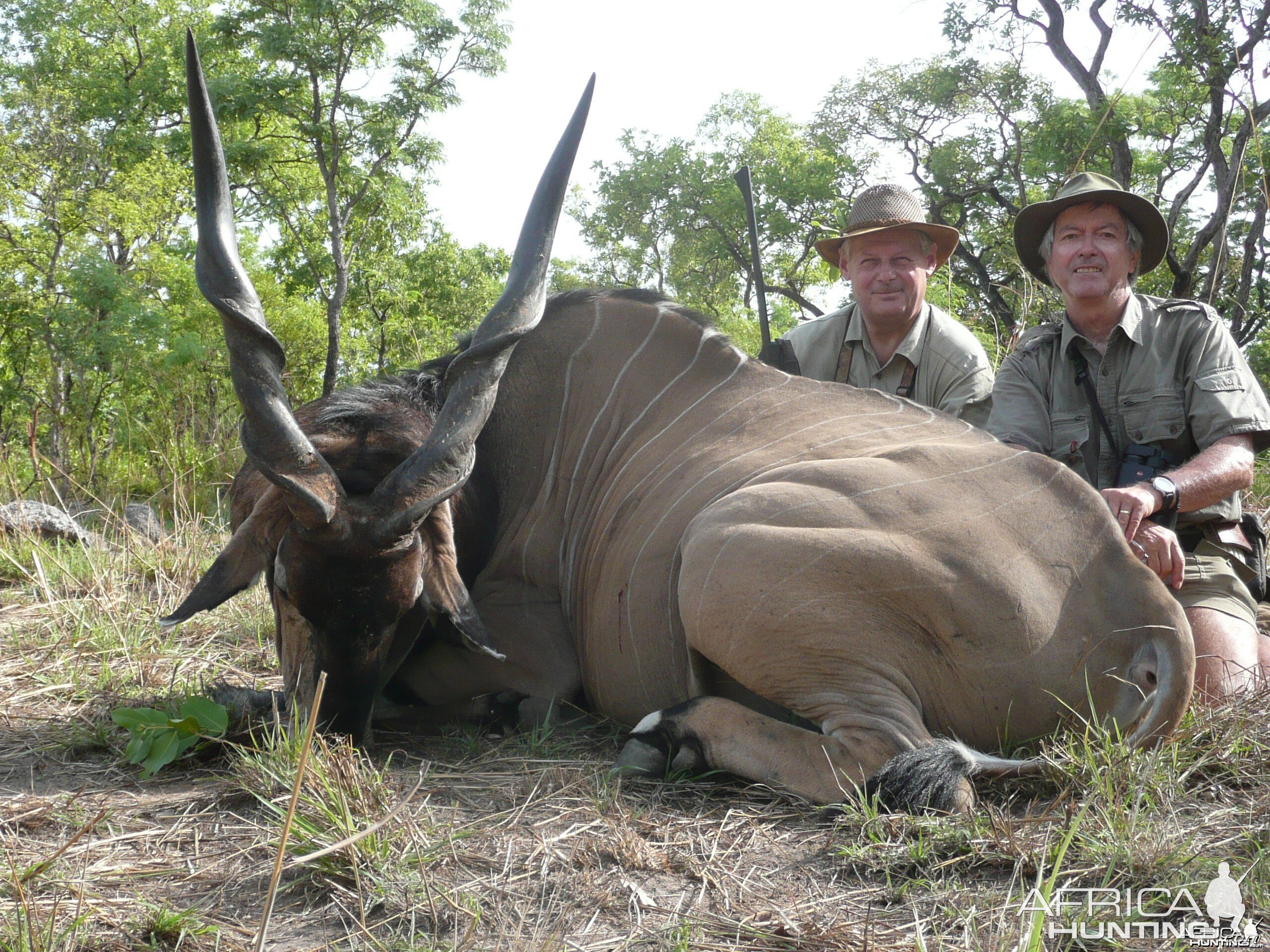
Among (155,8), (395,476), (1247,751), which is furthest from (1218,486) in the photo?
(155,8)

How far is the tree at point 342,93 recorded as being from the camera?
1570 centimetres

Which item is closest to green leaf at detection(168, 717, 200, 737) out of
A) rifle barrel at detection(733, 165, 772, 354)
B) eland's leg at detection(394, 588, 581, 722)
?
eland's leg at detection(394, 588, 581, 722)

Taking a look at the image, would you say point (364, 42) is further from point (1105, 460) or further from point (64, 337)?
point (1105, 460)

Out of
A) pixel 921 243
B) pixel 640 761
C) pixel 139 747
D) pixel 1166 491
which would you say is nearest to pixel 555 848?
pixel 640 761

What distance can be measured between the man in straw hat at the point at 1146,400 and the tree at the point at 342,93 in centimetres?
1310

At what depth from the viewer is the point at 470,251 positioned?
23953 millimetres

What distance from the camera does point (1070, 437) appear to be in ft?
13.2

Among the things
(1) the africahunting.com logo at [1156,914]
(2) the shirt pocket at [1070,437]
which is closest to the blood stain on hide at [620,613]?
(1) the africahunting.com logo at [1156,914]

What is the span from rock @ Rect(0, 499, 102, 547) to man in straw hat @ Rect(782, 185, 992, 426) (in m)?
4.08

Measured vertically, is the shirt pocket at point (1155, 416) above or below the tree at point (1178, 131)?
below

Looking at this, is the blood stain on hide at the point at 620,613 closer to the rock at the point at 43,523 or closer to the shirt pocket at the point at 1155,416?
the shirt pocket at the point at 1155,416

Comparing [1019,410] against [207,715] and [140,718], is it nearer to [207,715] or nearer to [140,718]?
[207,715]

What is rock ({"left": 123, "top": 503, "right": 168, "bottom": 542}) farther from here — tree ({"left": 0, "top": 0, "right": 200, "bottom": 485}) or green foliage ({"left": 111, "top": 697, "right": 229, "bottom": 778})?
green foliage ({"left": 111, "top": 697, "right": 229, "bottom": 778})

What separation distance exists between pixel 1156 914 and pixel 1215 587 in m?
2.22
